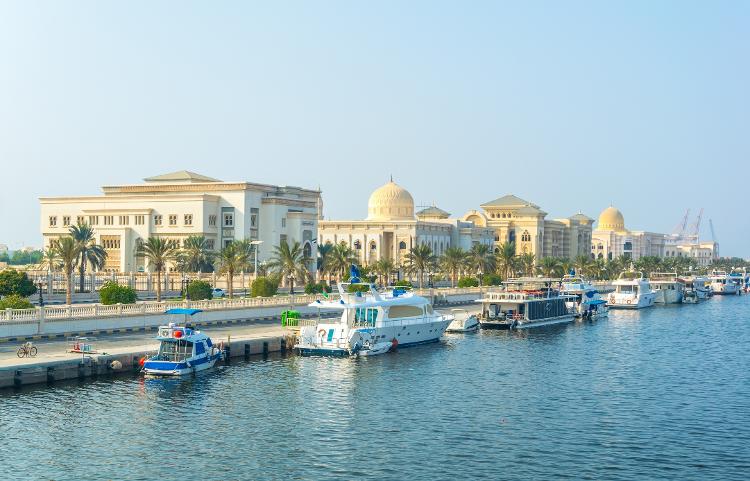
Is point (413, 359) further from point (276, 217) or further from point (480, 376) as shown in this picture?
point (276, 217)

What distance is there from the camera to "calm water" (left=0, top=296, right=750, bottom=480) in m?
39.4

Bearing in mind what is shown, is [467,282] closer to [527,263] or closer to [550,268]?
[550,268]

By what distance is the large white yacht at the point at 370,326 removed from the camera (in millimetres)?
71688

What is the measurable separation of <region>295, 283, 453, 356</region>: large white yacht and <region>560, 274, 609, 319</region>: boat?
37.2 m

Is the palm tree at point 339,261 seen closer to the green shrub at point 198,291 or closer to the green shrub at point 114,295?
the green shrub at point 198,291

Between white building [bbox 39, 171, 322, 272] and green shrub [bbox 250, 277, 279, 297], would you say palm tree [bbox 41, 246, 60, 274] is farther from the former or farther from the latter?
green shrub [bbox 250, 277, 279, 297]

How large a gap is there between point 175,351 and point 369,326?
18.7 meters

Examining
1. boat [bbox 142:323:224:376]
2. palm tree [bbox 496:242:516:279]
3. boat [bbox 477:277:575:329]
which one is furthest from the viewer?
→ palm tree [bbox 496:242:516:279]

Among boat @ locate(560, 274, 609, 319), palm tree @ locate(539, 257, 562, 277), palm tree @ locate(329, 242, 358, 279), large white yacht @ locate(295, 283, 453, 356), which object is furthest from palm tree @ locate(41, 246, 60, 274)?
palm tree @ locate(539, 257, 562, 277)

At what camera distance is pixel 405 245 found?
19425 centimetres

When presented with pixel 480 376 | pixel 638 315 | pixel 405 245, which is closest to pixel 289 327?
pixel 480 376

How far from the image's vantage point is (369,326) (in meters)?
74.1

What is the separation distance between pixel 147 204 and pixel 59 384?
3769 inches

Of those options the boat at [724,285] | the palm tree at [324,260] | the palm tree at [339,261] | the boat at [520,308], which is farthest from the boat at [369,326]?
the boat at [724,285]
